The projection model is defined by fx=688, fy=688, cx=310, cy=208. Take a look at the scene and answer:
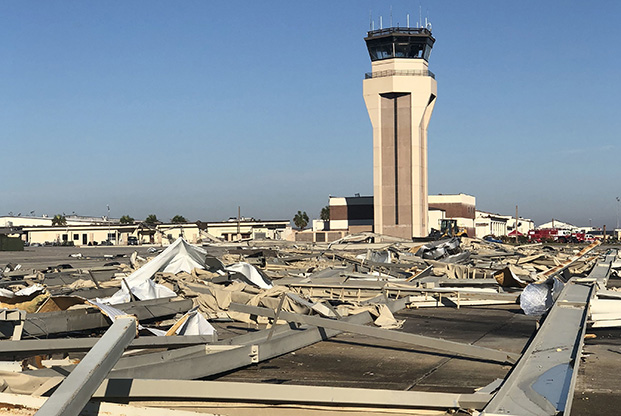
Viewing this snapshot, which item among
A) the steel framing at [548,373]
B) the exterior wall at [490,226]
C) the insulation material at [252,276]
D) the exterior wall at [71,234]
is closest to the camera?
the steel framing at [548,373]

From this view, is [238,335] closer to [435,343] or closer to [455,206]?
[435,343]

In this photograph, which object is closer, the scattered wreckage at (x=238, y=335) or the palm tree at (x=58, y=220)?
the scattered wreckage at (x=238, y=335)

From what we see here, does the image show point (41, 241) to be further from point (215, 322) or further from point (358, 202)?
point (215, 322)

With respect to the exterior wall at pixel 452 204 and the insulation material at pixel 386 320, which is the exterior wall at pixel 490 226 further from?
the insulation material at pixel 386 320

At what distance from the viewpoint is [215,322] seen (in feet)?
39.0

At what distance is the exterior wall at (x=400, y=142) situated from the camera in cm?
8238

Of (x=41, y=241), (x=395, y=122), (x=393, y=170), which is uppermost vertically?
(x=395, y=122)

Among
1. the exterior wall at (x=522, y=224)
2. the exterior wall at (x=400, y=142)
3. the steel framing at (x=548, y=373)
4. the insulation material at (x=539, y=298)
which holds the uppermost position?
the exterior wall at (x=400, y=142)

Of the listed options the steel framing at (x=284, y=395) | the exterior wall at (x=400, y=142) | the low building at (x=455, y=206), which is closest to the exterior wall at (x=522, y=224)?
the low building at (x=455, y=206)

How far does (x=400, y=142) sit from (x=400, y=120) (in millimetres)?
2656

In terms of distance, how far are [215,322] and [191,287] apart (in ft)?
7.05

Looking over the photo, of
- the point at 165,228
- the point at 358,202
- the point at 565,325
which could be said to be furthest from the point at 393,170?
the point at 565,325

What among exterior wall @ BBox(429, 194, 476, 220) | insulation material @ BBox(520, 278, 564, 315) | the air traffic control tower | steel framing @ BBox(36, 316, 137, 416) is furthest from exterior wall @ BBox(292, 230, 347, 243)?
steel framing @ BBox(36, 316, 137, 416)

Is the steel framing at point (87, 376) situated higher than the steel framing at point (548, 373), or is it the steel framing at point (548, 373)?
the steel framing at point (87, 376)
